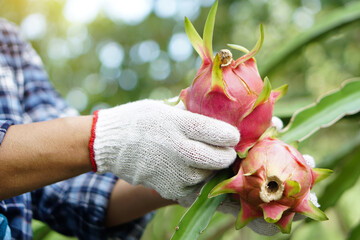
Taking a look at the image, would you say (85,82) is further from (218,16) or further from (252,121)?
(252,121)

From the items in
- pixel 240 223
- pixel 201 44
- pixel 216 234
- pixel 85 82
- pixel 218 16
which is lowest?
pixel 85 82

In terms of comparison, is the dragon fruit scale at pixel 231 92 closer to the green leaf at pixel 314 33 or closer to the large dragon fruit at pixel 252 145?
the large dragon fruit at pixel 252 145

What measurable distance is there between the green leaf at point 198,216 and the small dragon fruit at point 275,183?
0.07m

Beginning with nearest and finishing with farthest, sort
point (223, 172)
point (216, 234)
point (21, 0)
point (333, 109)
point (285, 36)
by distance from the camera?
point (223, 172) → point (333, 109) → point (216, 234) → point (285, 36) → point (21, 0)

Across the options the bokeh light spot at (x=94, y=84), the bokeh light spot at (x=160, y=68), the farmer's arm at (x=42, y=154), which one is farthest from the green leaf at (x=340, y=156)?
the bokeh light spot at (x=94, y=84)

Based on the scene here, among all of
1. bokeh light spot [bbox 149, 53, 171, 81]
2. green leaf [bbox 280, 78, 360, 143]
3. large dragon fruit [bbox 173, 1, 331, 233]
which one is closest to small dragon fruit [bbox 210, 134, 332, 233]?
large dragon fruit [bbox 173, 1, 331, 233]

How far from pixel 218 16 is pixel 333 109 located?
3.11 m

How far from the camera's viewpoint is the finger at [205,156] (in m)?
0.86

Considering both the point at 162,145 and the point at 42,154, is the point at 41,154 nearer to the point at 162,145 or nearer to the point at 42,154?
the point at 42,154

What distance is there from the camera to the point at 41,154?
90 centimetres

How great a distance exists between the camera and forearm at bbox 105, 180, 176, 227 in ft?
3.91

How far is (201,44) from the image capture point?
874 millimetres

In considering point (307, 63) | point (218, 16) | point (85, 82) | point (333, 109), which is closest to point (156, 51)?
point (218, 16)

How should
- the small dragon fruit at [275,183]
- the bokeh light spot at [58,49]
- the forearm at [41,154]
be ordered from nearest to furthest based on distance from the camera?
the small dragon fruit at [275,183] → the forearm at [41,154] → the bokeh light spot at [58,49]
